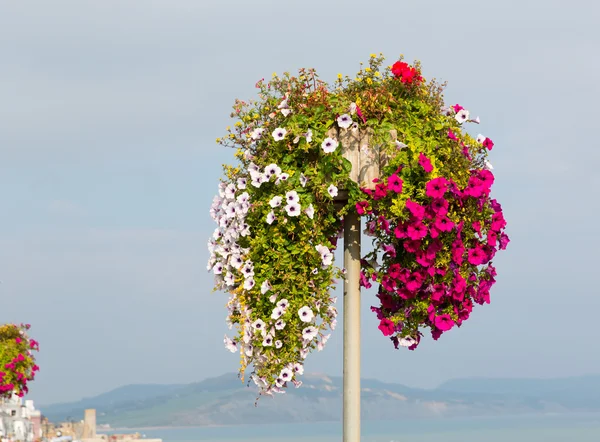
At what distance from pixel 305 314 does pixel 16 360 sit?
37.8 ft

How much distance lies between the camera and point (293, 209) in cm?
595

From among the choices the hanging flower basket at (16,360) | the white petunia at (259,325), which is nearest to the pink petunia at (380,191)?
the white petunia at (259,325)

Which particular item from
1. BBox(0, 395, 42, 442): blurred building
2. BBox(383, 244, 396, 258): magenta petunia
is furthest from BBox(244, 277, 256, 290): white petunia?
BBox(0, 395, 42, 442): blurred building

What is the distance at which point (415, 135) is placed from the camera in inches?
239

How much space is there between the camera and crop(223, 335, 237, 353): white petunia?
20.7 ft

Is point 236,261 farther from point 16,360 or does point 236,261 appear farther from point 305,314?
point 16,360

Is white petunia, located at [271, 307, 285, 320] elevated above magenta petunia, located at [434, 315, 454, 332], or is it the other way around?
white petunia, located at [271, 307, 285, 320]

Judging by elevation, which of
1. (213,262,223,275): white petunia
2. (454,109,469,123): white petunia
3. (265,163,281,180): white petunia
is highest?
(454,109,469,123): white petunia

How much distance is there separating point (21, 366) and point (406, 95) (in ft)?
40.1

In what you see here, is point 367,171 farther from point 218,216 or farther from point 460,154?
point 218,216

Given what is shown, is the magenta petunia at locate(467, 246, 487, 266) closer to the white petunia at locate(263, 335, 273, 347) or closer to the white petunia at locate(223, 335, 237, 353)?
the white petunia at locate(263, 335, 273, 347)

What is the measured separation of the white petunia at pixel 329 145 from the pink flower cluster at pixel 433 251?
39cm

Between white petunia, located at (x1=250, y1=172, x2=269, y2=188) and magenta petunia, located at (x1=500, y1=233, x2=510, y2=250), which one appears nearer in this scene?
white petunia, located at (x1=250, y1=172, x2=269, y2=188)

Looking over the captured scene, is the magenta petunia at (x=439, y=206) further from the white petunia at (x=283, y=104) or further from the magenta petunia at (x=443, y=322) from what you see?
the white petunia at (x=283, y=104)
